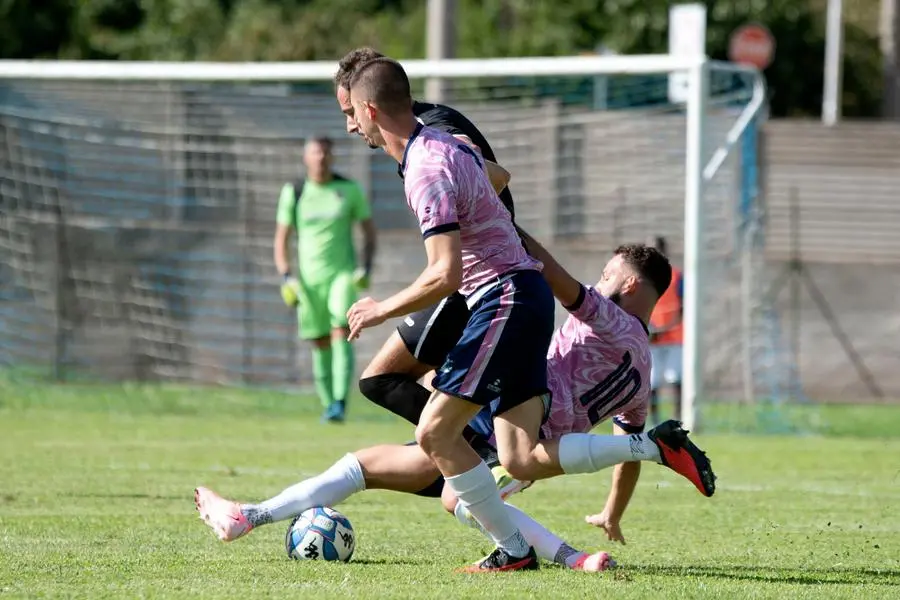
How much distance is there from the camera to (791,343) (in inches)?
736

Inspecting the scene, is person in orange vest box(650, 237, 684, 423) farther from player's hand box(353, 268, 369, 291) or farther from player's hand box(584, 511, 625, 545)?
player's hand box(584, 511, 625, 545)

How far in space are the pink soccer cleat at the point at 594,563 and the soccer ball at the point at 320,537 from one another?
2.99 ft

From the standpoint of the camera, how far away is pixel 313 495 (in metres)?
6.26

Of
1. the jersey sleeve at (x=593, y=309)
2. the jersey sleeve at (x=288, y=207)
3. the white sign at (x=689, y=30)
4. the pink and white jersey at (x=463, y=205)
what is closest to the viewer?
the pink and white jersey at (x=463, y=205)

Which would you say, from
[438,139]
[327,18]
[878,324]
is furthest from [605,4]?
[438,139]

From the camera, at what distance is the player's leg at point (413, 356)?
606cm

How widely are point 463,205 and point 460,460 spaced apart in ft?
3.07

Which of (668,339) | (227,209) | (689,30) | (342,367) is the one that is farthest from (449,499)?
(227,209)

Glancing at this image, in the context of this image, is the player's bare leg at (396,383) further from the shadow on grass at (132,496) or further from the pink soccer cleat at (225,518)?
the shadow on grass at (132,496)

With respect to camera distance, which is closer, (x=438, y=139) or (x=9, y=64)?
(x=438, y=139)

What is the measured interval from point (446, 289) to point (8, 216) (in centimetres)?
1264

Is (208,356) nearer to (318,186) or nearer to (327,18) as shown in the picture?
(318,186)

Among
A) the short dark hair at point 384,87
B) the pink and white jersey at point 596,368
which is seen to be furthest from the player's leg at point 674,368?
the short dark hair at point 384,87

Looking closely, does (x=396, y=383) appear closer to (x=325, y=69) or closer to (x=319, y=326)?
(x=319, y=326)
